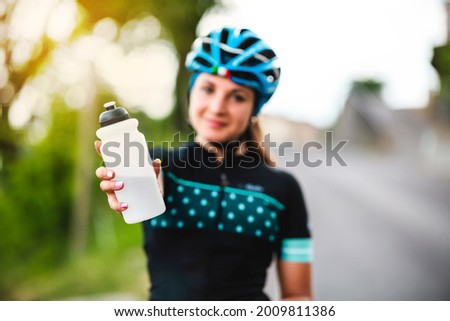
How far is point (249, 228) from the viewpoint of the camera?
144 centimetres

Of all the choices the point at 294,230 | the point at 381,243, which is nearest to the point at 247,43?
the point at 294,230

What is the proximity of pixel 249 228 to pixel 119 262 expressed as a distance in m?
4.13

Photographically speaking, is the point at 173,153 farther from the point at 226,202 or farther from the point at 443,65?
the point at 443,65

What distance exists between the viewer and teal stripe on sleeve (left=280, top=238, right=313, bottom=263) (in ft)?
4.95

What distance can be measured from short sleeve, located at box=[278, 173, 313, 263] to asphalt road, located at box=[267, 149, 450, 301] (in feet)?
6.48

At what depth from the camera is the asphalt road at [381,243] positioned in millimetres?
4148

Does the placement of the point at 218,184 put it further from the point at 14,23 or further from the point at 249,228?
the point at 14,23

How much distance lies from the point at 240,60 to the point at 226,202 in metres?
0.52

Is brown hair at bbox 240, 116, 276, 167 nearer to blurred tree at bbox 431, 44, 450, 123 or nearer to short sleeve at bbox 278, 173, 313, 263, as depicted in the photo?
short sleeve at bbox 278, 173, 313, 263

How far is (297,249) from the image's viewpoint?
1515 mm

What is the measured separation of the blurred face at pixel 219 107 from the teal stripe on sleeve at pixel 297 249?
0.45 meters
